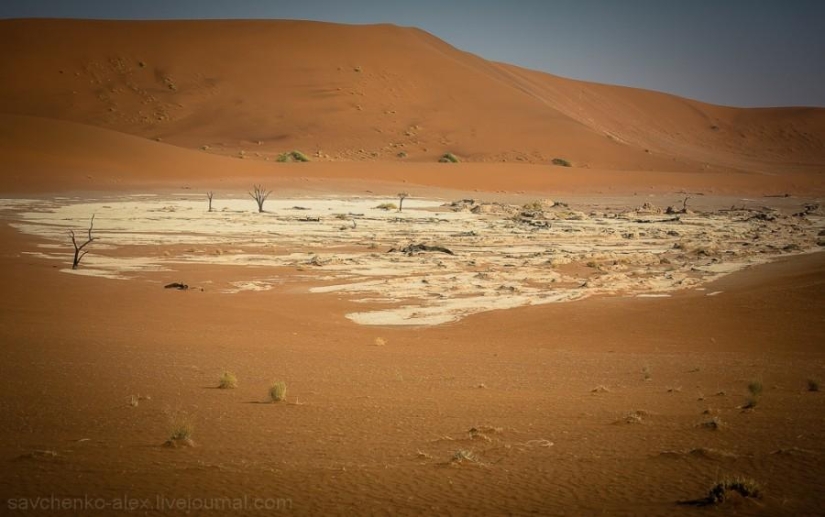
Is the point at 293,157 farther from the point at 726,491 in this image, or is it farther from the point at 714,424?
the point at 726,491

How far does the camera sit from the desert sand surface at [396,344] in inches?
250

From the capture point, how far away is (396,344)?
43.6 ft

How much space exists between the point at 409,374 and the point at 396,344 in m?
2.33

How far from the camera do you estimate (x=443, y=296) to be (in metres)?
17.9

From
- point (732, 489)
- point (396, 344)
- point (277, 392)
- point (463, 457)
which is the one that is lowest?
point (396, 344)

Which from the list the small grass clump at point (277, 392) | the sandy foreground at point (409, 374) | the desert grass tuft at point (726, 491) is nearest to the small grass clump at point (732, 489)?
the desert grass tuft at point (726, 491)

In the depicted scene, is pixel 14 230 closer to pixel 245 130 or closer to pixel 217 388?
pixel 217 388

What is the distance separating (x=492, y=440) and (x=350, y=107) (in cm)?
7312

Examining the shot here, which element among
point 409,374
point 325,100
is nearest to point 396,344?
point 409,374

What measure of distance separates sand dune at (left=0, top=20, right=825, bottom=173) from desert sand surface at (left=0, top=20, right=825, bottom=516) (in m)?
19.2

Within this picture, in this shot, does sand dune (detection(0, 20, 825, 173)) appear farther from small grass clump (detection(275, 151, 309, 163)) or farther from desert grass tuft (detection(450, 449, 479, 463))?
desert grass tuft (detection(450, 449, 479, 463))

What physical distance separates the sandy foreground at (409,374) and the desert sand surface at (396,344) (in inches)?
1.9

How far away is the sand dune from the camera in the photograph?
71.2 meters

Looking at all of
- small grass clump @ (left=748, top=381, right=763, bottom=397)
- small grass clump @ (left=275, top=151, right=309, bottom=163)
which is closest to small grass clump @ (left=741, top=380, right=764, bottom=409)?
small grass clump @ (left=748, top=381, right=763, bottom=397)
